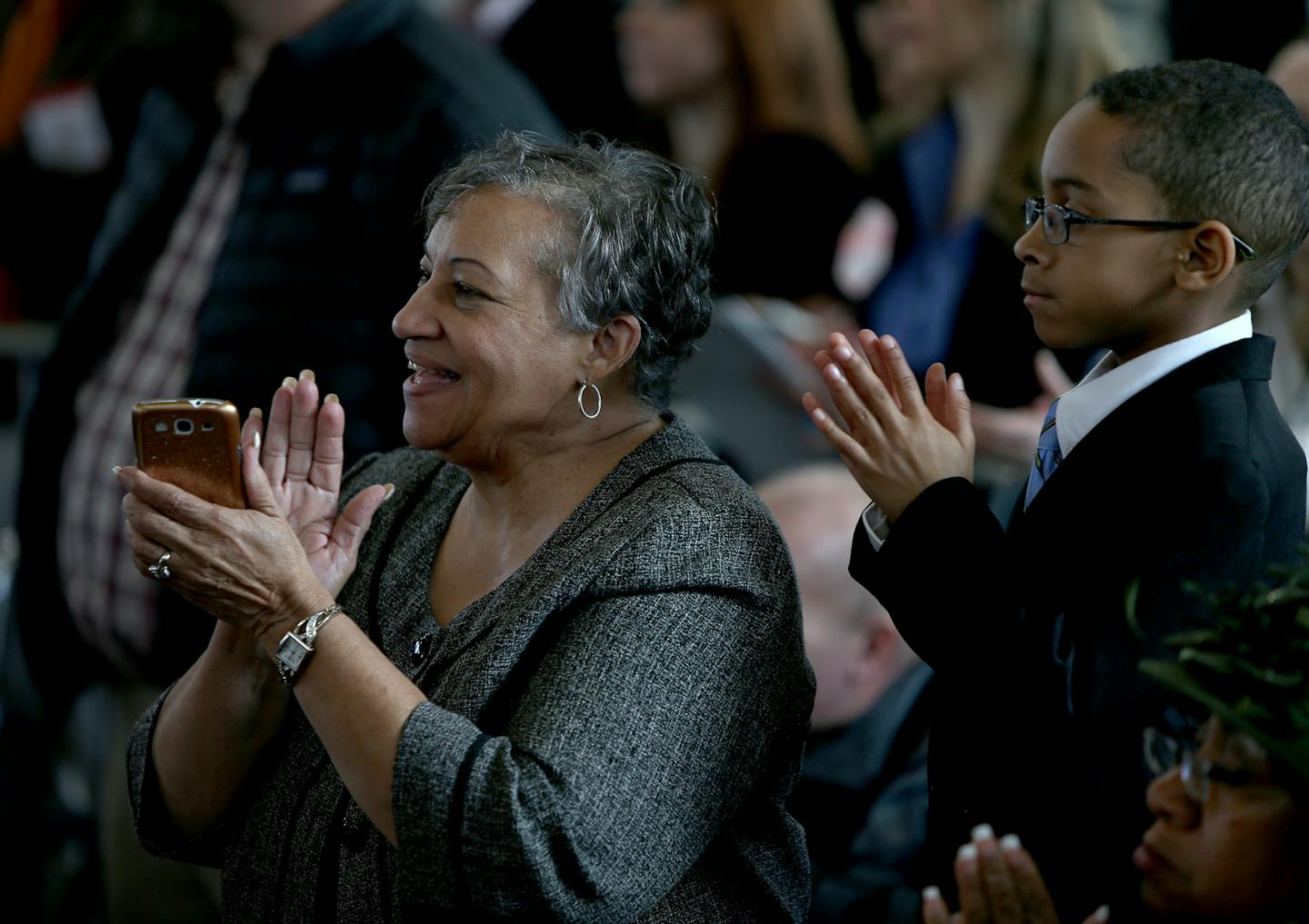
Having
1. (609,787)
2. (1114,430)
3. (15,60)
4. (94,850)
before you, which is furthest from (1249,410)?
(15,60)

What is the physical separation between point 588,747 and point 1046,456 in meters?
0.54

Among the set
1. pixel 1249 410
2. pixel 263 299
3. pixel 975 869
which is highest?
pixel 263 299

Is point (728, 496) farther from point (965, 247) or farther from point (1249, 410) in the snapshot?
point (965, 247)

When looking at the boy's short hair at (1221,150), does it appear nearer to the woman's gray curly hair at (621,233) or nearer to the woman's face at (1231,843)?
the woman's face at (1231,843)

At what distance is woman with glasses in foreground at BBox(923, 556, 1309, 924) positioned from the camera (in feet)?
3.94

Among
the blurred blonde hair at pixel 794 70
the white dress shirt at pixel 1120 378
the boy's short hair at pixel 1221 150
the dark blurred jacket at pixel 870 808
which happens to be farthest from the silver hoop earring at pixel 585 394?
the blurred blonde hair at pixel 794 70

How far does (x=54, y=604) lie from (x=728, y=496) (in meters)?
1.78

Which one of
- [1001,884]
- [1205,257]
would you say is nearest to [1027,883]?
[1001,884]

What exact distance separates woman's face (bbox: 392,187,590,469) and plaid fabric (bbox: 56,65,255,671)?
3.84ft

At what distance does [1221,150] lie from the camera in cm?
135

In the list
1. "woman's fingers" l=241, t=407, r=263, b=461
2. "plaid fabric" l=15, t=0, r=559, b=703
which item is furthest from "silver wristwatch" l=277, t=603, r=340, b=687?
"plaid fabric" l=15, t=0, r=559, b=703

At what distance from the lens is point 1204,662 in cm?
123

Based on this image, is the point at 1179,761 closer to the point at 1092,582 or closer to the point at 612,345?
the point at 1092,582

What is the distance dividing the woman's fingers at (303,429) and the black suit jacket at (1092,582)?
0.69 metres
